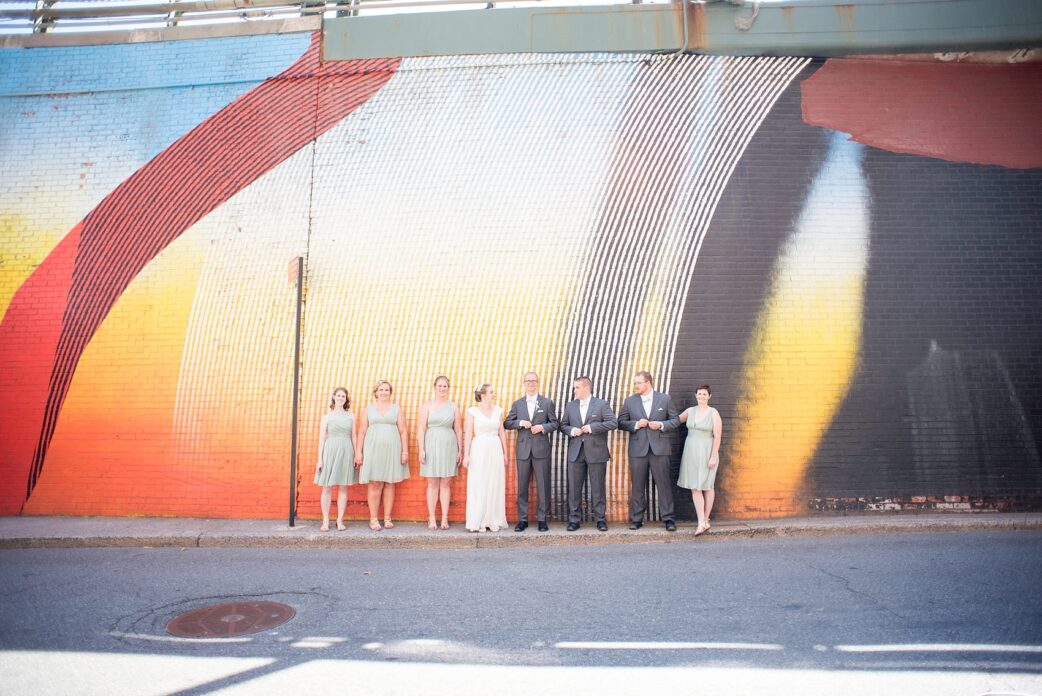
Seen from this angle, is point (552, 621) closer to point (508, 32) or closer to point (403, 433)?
point (403, 433)

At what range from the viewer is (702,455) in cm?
732

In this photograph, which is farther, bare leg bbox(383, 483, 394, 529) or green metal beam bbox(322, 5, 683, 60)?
green metal beam bbox(322, 5, 683, 60)

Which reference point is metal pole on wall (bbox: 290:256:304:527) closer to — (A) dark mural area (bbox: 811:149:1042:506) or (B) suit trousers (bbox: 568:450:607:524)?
(B) suit trousers (bbox: 568:450:607:524)

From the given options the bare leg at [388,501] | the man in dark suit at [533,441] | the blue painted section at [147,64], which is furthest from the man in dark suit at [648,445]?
the blue painted section at [147,64]

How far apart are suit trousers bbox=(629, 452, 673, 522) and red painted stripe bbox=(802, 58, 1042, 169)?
5195mm

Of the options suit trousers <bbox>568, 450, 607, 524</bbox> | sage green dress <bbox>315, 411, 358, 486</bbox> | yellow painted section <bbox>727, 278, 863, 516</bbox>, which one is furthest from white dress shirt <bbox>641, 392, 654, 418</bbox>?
sage green dress <bbox>315, 411, 358, 486</bbox>

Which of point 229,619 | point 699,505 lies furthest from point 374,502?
point 699,505

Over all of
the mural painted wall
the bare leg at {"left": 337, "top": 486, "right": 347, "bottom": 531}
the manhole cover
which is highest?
the mural painted wall

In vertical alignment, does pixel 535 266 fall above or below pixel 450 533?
above

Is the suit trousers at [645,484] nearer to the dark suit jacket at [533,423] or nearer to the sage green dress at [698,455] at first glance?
the sage green dress at [698,455]

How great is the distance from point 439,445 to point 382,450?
0.70m

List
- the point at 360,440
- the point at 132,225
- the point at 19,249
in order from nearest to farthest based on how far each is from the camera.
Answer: the point at 360,440, the point at 132,225, the point at 19,249

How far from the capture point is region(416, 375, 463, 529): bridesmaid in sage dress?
24.9 feet

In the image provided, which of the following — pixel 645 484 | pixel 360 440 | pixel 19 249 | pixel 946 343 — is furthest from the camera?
pixel 19 249
